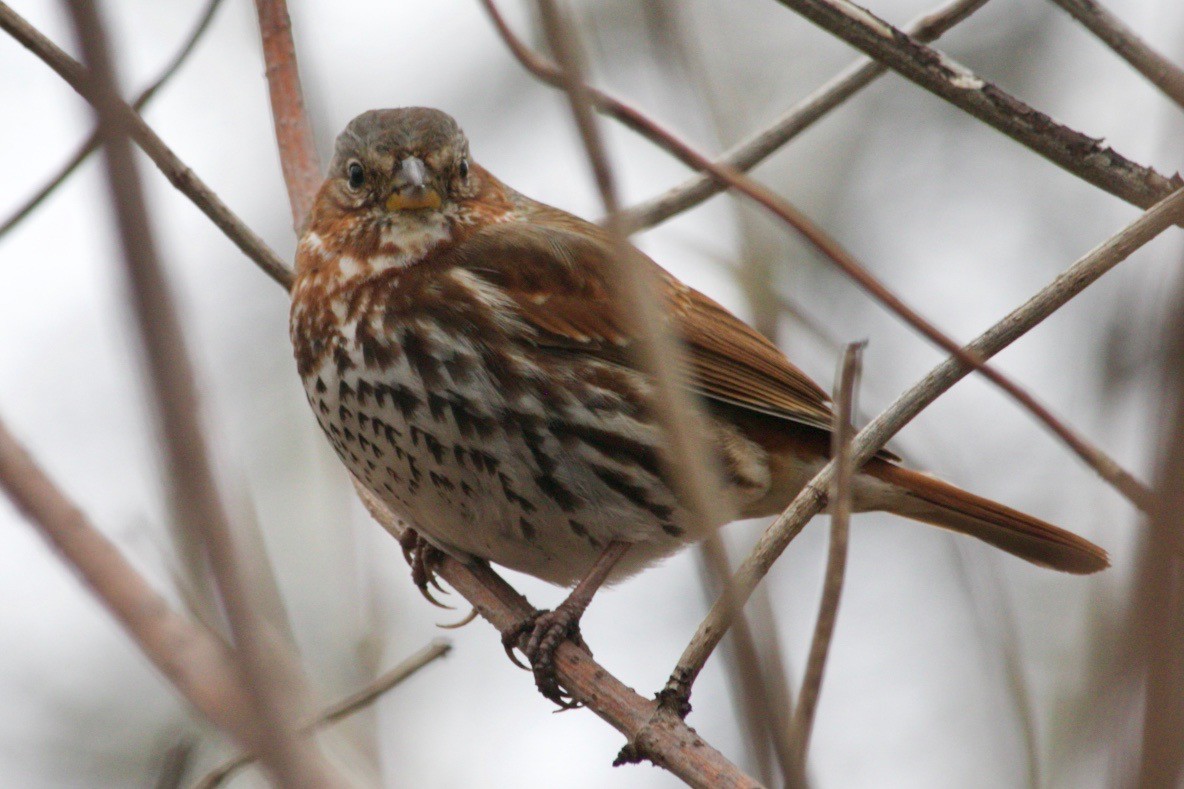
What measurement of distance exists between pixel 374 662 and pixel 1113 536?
1.77m

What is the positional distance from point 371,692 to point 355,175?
5.78 ft

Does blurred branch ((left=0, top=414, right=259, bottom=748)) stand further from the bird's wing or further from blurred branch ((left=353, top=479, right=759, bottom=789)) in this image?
the bird's wing

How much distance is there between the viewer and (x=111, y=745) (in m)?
6.98

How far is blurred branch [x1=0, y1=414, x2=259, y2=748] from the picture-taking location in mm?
1283

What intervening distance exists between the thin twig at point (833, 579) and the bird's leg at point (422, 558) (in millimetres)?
2503

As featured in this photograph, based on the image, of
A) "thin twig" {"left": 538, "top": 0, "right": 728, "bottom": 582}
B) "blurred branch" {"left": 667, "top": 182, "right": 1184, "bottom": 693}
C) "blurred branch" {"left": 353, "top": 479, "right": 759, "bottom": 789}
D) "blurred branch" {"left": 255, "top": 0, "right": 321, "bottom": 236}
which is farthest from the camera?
"blurred branch" {"left": 255, "top": 0, "right": 321, "bottom": 236}

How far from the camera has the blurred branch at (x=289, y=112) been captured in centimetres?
403

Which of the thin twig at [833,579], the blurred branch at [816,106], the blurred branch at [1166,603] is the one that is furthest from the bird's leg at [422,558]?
the blurred branch at [1166,603]

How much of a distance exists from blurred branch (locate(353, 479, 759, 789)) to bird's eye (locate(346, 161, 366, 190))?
46.8 inches

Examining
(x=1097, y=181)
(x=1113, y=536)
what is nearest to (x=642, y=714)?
(x=1113, y=536)

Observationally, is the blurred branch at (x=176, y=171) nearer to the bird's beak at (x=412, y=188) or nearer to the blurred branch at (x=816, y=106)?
the bird's beak at (x=412, y=188)

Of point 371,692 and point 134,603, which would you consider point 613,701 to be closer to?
point 371,692

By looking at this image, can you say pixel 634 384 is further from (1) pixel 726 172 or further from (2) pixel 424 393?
(1) pixel 726 172

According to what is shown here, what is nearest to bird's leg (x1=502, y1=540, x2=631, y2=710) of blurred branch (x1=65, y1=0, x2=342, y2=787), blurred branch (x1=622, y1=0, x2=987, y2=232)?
blurred branch (x1=622, y1=0, x2=987, y2=232)
